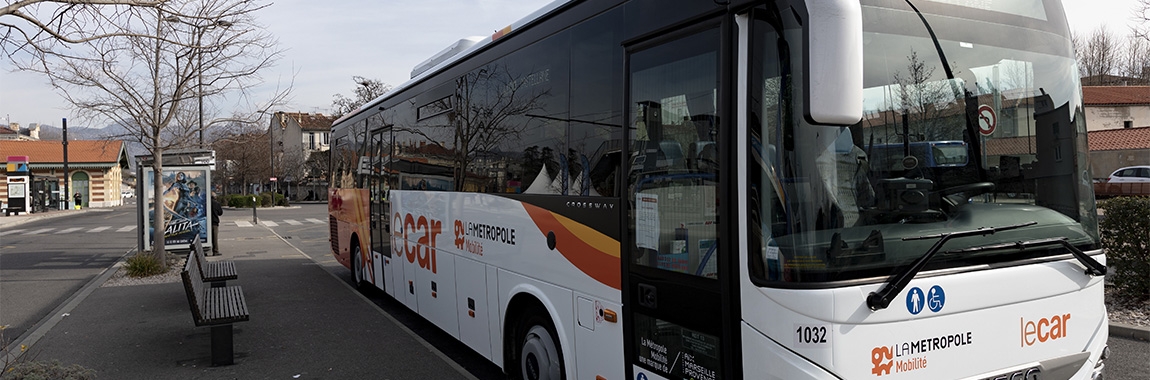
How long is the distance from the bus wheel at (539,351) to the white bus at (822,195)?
11.6 inches

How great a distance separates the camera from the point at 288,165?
73.8 meters

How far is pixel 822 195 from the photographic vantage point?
3107 millimetres

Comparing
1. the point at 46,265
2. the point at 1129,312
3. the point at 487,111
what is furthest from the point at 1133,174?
the point at 46,265

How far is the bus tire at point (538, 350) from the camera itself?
5.22m

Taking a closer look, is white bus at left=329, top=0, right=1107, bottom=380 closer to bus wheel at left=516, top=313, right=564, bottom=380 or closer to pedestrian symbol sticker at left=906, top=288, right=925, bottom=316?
pedestrian symbol sticker at left=906, top=288, right=925, bottom=316

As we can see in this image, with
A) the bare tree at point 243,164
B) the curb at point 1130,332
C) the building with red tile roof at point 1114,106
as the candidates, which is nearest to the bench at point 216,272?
the curb at point 1130,332

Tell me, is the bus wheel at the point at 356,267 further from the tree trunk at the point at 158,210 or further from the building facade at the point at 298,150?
the building facade at the point at 298,150

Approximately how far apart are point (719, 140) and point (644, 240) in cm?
81

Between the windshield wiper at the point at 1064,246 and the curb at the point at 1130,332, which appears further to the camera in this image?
the curb at the point at 1130,332

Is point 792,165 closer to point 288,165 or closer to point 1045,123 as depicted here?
point 1045,123

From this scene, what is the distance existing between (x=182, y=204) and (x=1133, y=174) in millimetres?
34477

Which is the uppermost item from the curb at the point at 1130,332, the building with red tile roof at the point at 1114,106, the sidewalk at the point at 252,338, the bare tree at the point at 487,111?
the building with red tile roof at the point at 1114,106

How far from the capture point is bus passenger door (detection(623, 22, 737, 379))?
3.54 metres

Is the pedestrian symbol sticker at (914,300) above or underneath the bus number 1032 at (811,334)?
above
